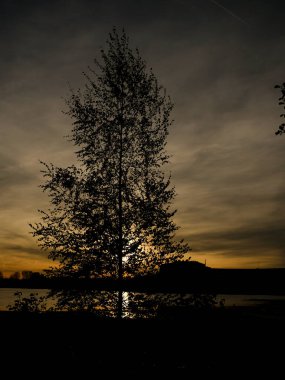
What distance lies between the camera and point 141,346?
9.84m

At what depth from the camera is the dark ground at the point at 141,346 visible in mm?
7312

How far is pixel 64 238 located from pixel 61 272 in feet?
3.84

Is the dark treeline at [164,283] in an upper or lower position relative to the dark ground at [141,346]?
upper

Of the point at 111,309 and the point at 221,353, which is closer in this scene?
the point at 221,353

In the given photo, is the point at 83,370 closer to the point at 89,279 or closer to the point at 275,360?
the point at 275,360

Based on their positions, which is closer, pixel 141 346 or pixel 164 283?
pixel 141 346

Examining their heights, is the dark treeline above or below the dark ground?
above

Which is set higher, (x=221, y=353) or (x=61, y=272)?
(x=61, y=272)

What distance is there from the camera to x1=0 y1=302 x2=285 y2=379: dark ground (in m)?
7.31

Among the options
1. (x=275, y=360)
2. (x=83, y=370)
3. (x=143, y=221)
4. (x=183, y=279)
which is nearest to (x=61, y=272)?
(x=143, y=221)

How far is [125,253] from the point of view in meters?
13.0

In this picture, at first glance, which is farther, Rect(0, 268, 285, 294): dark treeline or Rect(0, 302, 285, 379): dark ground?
Rect(0, 268, 285, 294): dark treeline

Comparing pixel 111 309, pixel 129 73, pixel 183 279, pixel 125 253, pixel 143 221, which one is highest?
pixel 129 73

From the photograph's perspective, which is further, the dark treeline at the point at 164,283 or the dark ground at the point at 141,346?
the dark treeline at the point at 164,283
